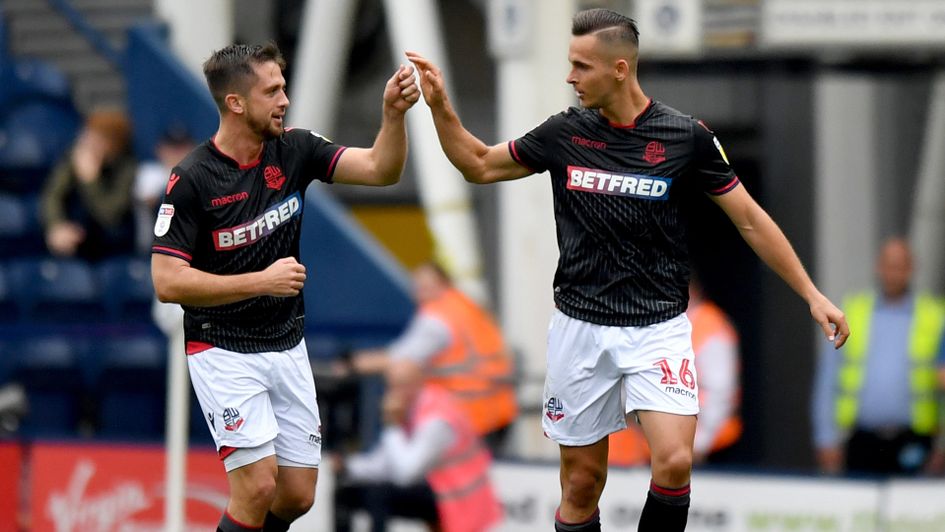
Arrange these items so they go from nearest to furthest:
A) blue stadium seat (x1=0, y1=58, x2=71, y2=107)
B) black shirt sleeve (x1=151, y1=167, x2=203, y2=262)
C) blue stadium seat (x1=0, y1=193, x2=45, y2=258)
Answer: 1. black shirt sleeve (x1=151, y1=167, x2=203, y2=262)
2. blue stadium seat (x1=0, y1=193, x2=45, y2=258)
3. blue stadium seat (x1=0, y1=58, x2=71, y2=107)

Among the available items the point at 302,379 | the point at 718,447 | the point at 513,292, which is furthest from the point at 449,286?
the point at 302,379

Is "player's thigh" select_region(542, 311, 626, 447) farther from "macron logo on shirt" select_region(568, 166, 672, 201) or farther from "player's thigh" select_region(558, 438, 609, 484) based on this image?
"macron logo on shirt" select_region(568, 166, 672, 201)

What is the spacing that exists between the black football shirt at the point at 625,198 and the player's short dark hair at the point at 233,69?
993mm

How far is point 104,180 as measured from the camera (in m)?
11.4

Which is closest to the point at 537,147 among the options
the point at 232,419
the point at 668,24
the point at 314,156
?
the point at 314,156

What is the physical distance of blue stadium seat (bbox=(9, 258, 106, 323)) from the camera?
38.4 feet

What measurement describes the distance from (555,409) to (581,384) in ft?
0.50

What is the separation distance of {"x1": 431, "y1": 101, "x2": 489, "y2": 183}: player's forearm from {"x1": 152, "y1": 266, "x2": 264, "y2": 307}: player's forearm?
→ 882 mm

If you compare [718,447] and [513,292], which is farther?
[513,292]

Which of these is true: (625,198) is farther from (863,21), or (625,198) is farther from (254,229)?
(863,21)

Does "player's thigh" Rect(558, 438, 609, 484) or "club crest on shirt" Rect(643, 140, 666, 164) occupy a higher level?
"club crest on shirt" Rect(643, 140, 666, 164)

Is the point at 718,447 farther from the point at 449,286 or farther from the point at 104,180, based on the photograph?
the point at 104,180

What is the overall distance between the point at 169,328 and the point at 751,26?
168 inches

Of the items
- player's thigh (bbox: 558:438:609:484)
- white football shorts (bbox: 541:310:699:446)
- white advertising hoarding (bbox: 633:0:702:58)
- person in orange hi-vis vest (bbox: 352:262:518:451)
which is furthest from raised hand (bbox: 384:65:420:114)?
white advertising hoarding (bbox: 633:0:702:58)
